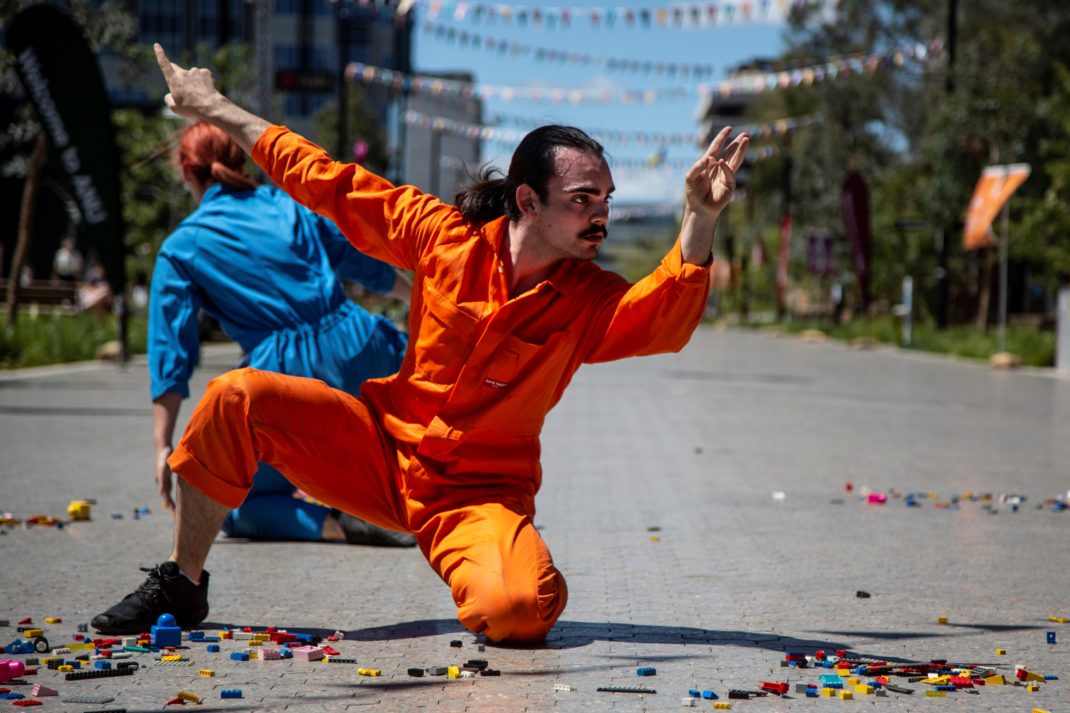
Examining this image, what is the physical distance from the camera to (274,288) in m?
6.11

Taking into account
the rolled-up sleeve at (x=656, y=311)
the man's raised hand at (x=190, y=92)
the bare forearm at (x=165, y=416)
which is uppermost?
the man's raised hand at (x=190, y=92)

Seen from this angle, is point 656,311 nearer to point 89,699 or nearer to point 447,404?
point 447,404

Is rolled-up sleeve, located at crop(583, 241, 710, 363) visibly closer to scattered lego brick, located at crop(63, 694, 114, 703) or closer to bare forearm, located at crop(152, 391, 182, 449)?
scattered lego brick, located at crop(63, 694, 114, 703)

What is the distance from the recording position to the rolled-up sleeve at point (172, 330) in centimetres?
570

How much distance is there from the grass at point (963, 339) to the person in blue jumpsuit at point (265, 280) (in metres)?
21.9

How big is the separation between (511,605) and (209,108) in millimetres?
1727

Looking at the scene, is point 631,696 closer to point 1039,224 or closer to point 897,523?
point 897,523

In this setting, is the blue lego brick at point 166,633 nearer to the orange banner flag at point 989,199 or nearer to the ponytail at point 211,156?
the ponytail at point 211,156

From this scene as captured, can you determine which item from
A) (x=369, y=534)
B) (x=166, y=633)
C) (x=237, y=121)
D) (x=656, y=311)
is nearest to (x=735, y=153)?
(x=656, y=311)

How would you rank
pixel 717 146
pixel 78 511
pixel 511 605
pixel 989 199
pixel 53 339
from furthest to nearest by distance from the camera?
pixel 989 199, pixel 53 339, pixel 78 511, pixel 511 605, pixel 717 146

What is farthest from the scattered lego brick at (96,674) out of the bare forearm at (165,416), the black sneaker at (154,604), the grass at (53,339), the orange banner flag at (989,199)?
the orange banner flag at (989,199)

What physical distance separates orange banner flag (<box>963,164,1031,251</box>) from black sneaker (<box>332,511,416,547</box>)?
2098 cm

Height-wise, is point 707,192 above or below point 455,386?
above

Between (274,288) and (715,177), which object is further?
(274,288)
